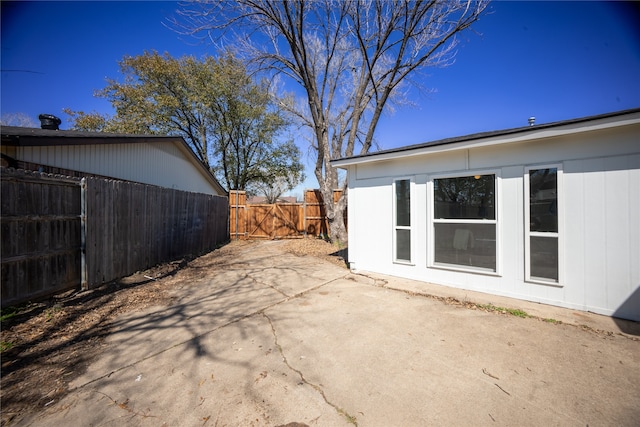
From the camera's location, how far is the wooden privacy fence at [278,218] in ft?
39.8

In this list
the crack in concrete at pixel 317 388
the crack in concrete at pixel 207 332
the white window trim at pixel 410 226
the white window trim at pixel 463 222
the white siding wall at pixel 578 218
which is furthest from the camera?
the white window trim at pixel 410 226

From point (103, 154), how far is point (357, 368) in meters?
8.19

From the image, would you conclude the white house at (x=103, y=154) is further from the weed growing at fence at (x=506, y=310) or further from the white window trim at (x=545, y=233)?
the white window trim at (x=545, y=233)

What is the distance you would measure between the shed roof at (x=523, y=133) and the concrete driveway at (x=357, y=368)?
246 centimetres

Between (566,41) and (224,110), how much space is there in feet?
61.7

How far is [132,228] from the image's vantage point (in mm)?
5383

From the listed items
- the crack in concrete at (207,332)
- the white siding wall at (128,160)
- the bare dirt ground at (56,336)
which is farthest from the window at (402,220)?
the white siding wall at (128,160)

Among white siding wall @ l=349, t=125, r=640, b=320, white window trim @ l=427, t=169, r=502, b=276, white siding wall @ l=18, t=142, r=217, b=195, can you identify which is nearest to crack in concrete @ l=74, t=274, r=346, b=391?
white window trim @ l=427, t=169, r=502, b=276

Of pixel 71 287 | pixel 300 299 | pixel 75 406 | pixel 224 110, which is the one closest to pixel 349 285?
pixel 300 299

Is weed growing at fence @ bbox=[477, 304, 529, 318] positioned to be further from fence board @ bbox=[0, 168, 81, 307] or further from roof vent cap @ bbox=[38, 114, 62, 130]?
roof vent cap @ bbox=[38, 114, 62, 130]

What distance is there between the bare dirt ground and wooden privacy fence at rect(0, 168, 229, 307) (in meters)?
0.30

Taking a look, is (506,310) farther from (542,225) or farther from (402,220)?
(402,220)

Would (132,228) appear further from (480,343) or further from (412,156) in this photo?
(480,343)

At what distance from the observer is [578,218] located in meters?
3.41
